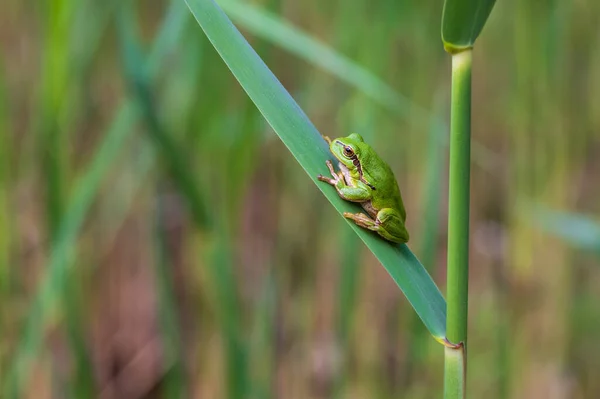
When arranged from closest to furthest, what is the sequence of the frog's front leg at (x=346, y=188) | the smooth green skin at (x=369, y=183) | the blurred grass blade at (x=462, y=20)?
the blurred grass blade at (x=462, y=20), the frog's front leg at (x=346, y=188), the smooth green skin at (x=369, y=183)

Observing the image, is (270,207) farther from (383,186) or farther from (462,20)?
(462,20)

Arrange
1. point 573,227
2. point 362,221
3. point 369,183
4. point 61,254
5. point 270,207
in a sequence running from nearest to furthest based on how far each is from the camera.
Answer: point 362,221, point 369,183, point 61,254, point 573,227, point 270,207

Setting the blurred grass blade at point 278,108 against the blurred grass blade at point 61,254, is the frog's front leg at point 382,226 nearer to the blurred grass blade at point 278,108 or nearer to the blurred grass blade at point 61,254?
the blurred grass blade at point 278,108

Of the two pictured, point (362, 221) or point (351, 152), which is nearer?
point (362, 221)

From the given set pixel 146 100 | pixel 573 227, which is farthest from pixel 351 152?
pixel 573 227

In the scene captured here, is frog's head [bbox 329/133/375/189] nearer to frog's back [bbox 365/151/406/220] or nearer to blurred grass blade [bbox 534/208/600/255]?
frog's back [bbox 365/151/406/220]

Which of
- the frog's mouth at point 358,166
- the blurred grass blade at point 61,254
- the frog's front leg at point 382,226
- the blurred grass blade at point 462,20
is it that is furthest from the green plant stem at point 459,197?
the blurred grass blade at point 61,254

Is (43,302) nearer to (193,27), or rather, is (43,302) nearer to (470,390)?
(193,27)

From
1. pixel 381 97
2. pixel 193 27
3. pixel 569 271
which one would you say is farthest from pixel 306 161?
pixel 569 271

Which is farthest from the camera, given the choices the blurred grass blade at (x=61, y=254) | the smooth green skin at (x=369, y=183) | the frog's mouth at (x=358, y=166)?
the blurred grass blade at (x=61, y=254)
